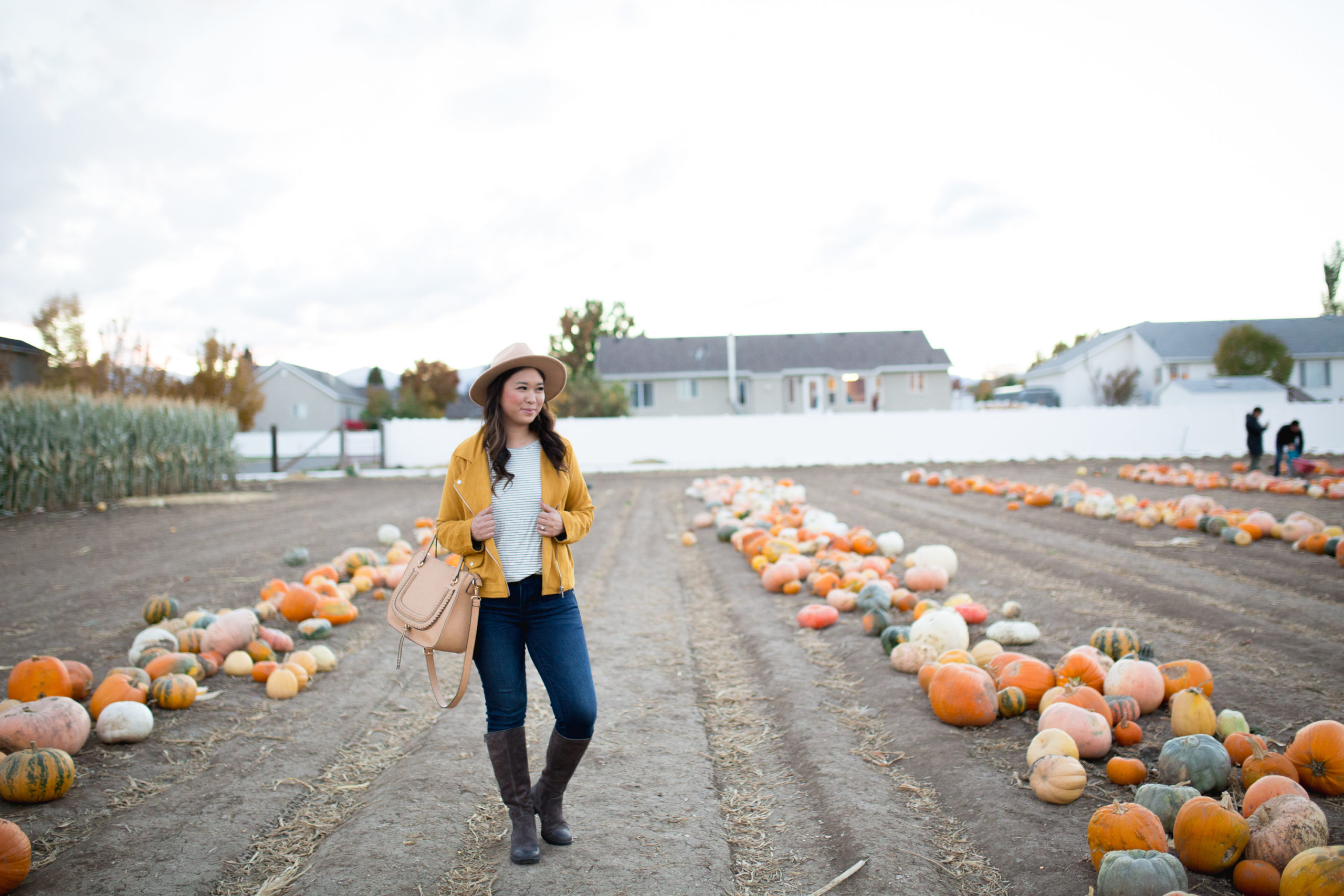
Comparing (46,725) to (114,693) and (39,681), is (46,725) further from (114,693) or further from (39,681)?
(39,681)

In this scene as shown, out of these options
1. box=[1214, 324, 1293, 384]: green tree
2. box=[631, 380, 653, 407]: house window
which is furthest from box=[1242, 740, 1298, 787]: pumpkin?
box=[1214, 324, 1293, 384]: green tree

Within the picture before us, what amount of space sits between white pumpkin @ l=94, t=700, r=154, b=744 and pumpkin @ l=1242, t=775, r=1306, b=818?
16.5 feet

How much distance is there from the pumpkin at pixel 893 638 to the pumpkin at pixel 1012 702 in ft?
3.51

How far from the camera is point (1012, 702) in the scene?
403cm

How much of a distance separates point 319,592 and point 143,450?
580 inches

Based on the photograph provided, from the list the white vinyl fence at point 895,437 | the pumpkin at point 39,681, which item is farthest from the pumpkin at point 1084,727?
the white vinyl fence at point 895,437

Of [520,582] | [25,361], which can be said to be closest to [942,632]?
[520,582]

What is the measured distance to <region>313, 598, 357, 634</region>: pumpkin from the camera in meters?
6.38

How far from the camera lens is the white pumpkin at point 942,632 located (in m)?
4.95

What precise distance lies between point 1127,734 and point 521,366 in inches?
128

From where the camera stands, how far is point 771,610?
6785 millimetres

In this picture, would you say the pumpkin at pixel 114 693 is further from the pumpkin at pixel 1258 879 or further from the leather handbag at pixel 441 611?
the pumpkin at pixel 1258 879

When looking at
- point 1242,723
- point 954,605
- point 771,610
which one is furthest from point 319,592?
point 1242,723

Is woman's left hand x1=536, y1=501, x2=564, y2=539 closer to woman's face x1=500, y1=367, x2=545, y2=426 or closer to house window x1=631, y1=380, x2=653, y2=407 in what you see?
woman's face x1=500, y1=367, x2=545, y2=426
